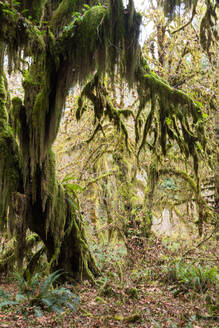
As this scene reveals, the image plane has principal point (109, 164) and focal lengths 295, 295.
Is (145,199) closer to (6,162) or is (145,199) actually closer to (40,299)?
(40,299)

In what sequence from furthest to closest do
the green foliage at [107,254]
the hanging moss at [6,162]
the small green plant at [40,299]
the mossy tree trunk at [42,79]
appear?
1. the green foliage at [107,254]
2. the small green plant at [40,299]
3. the hanging moss at [6,162]
4. the mossy tree trunk at [42,79]

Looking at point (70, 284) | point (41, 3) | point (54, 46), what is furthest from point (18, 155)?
point (70, 284)

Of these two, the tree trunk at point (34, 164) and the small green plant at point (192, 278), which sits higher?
the tree trunk at point (34, 164)

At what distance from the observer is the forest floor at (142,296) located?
14.9ft

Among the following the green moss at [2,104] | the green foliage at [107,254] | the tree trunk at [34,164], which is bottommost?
the green foliage at [107,254]

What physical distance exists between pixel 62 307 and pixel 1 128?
3.25m

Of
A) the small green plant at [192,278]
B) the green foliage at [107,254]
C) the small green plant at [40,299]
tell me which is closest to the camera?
the small green plant at [40,299]

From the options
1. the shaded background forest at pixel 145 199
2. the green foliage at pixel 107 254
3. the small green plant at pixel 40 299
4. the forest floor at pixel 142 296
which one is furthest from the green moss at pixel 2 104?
the green foliage at pixel 107 254

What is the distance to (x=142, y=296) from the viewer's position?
228 inches

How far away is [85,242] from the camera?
652cm

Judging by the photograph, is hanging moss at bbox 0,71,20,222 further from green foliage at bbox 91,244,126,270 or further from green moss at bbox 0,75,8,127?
green foliage at bbox 91,244,126,270

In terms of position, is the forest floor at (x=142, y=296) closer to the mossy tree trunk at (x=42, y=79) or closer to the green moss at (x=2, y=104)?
the mossy tree trunk at (x=42, y=79)

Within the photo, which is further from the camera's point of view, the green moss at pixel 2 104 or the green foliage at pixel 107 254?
the green foliage at pixel 107 254

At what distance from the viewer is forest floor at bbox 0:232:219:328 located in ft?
14.9
